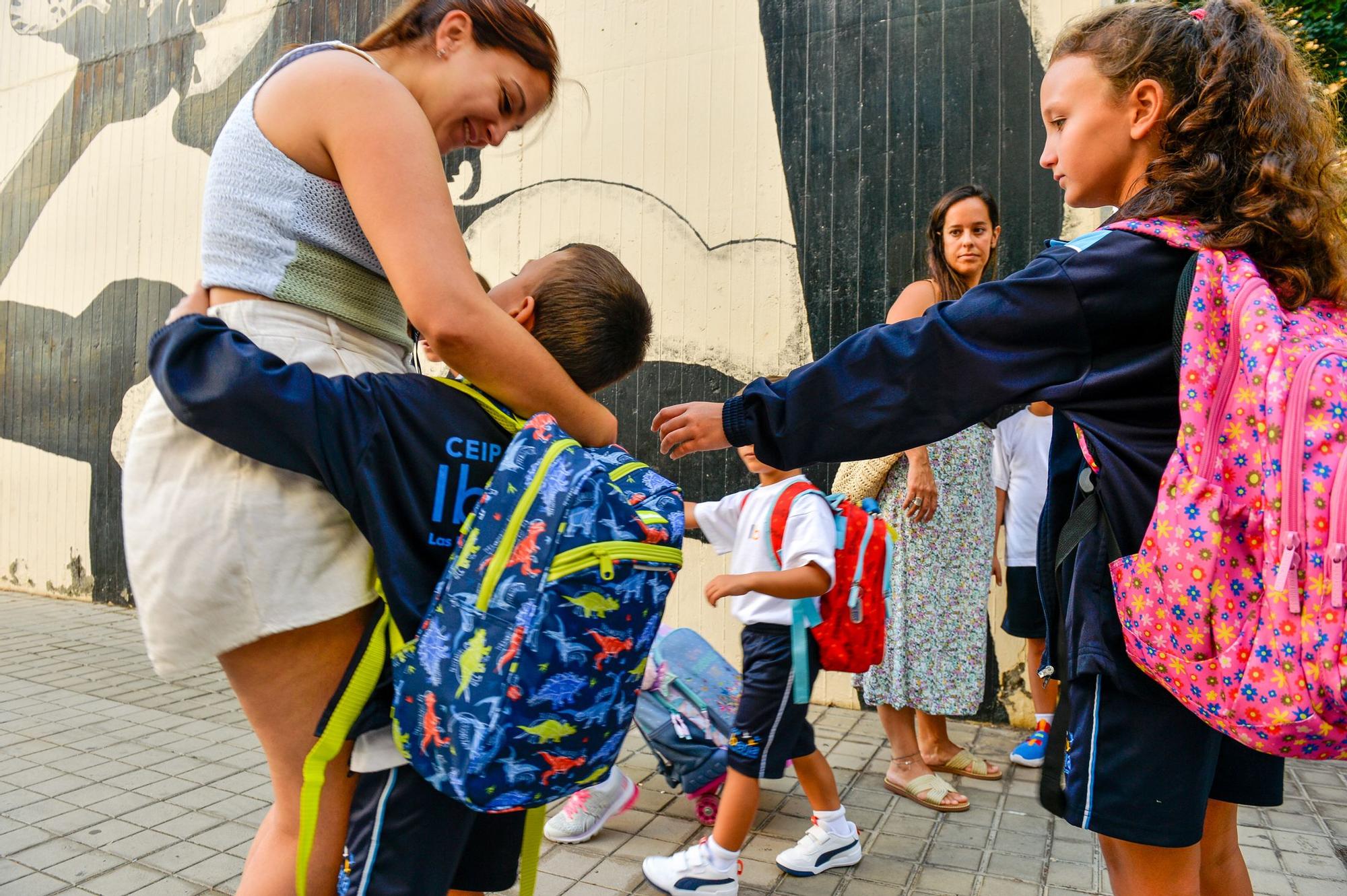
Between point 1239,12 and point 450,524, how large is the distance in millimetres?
1609

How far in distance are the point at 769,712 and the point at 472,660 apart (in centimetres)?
185

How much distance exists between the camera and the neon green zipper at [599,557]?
1.27 meters

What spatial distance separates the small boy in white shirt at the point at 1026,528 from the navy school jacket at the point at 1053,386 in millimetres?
2381

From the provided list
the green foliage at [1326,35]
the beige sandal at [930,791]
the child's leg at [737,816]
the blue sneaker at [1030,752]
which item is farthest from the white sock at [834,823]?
the green foliage at [1326,35]

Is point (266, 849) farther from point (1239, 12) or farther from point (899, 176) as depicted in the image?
point (899, 176)

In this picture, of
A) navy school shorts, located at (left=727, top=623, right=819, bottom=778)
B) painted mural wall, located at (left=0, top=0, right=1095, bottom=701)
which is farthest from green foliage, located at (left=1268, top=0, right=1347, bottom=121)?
navy school shorts, located at (left=727, top=623, right=819, bottom=778)

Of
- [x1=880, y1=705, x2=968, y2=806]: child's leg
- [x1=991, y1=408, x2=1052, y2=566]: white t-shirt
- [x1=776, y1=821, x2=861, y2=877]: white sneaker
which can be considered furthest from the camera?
[x1=991, y1=408, x2=1052, y2=566]: white t-shirt

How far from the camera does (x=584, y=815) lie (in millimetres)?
3230

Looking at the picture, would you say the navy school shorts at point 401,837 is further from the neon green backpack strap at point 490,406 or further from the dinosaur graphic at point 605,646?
the neon green backpack strap at point 490,406

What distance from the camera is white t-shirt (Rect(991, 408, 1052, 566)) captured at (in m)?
4.16

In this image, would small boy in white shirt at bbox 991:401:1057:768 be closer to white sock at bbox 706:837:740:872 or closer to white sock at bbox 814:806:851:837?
white sock at bbox 814:806:851:837

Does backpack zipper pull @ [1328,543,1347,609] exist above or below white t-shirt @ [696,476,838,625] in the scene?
above

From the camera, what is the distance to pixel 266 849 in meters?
1.41

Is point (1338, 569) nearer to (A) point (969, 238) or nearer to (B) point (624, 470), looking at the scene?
(B) point (624, 470)
